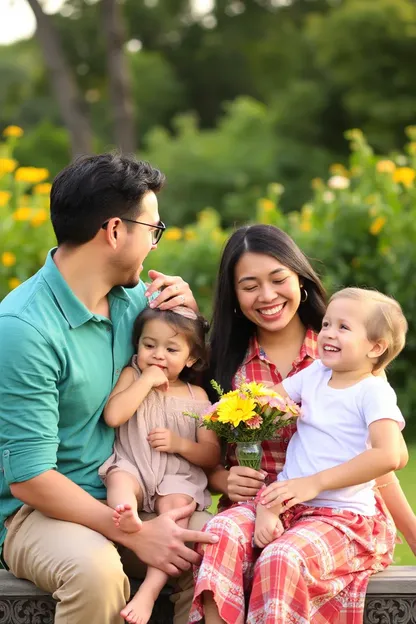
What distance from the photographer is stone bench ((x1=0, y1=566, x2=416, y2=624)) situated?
322cm

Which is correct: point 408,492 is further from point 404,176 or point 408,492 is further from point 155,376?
point 155,376

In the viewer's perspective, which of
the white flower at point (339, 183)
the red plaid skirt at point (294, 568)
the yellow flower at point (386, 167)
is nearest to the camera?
the red plaid skirt at point (294, 568)

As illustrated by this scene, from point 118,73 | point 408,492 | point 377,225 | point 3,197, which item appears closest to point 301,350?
point 408,492

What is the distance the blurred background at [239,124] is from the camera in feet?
21.6

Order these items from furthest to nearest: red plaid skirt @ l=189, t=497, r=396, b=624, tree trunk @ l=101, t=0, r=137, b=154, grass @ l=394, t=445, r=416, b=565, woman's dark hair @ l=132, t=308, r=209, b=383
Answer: tree trunk @ l=101, t=0, r=137, b=154 → grass @ l=394, t=445, r=416, b=565 → woman's dark hair @ l=132, t=308, r=209, b=383 → red plaid skirt @ l=189, t=497, r=396, b=624

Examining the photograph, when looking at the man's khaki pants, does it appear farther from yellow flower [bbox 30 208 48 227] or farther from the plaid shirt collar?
yellow flower [bbox 30 208 48 227]

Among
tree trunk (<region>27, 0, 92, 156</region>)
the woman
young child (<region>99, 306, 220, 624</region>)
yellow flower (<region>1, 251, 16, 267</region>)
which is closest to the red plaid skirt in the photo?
the woman

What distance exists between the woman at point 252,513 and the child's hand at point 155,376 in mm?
314

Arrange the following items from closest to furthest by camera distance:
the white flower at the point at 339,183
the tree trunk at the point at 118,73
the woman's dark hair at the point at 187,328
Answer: the woman's dark hair at the point at 187,328, the white flower at the point at 339,183, the tree trunk at the point at 118,73

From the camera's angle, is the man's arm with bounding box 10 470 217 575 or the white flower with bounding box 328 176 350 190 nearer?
the man's arm with bounding box 10 470 217 575

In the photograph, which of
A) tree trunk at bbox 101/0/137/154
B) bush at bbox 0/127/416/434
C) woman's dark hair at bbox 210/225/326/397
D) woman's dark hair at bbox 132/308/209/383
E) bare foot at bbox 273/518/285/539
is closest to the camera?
bare foot at bbox 273/518/285/539

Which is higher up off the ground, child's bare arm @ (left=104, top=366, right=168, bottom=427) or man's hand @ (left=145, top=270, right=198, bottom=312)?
man's hand @ (left=145, top=270, right=198, bottom=312)

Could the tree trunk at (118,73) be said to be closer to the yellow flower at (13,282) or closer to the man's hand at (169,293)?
the yellow flower at (13,282)

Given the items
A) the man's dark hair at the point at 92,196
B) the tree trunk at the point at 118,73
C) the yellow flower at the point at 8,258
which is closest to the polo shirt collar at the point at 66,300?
the man's dark hair at the point at 92,196
